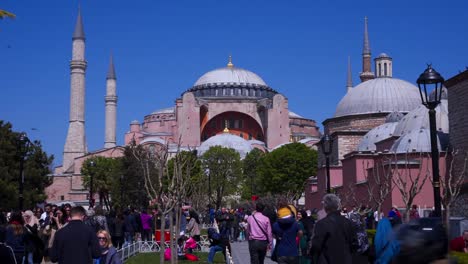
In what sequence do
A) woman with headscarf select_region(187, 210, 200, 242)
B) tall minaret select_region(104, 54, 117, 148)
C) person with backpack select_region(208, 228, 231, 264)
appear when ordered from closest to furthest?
1. person with backpack select_region(208, 228, 231, 264)
2. woman with headscarf select_region(187, 210, 200, 242)
3. tall minaret select_region(104, 54, 117, 148)

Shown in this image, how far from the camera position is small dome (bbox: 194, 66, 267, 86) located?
87.4m

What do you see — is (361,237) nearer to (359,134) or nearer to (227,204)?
(359,134)

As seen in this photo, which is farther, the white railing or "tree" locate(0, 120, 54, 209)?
"tree" locate(0, 120, 54, 209)

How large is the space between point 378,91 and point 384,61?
8.86m

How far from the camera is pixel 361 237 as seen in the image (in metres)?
6.79

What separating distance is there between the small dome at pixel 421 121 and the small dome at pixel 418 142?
259cm

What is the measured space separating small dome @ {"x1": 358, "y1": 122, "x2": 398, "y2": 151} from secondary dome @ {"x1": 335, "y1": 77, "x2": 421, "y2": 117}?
898cm

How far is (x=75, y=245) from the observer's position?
20.3 ft

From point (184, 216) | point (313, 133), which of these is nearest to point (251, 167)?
point (313, 133)

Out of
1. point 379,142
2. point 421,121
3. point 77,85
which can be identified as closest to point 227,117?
point 77,85

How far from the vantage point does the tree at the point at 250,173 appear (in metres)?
58.5

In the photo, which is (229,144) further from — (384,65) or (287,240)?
(287,240)

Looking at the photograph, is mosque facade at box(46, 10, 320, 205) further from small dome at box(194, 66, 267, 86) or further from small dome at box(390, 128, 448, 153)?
small dome at box(390, 128, 448, 153)

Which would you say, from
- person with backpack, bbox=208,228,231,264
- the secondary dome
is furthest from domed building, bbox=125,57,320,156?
person with backpack, bbox=208,228,231,264
